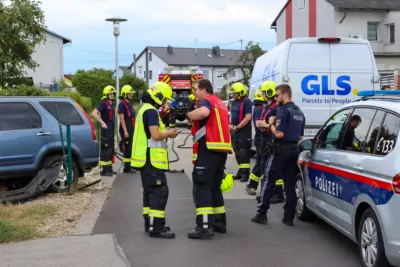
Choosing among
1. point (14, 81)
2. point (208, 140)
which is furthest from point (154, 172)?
point (14, 81)

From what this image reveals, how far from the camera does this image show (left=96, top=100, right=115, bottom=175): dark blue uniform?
10.9 metres

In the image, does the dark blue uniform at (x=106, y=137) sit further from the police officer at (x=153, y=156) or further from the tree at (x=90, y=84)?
the tree at (x=90, y=84)

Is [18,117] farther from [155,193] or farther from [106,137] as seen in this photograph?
[155,193]

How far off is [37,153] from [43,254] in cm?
321

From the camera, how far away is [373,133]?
16.8 feet

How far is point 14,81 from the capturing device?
20797 mm

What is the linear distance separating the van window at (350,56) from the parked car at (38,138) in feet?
16.4

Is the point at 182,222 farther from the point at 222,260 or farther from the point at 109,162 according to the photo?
the point at 109,162

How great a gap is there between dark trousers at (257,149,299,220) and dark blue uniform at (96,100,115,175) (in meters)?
4.93

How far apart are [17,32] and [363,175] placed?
16479mm

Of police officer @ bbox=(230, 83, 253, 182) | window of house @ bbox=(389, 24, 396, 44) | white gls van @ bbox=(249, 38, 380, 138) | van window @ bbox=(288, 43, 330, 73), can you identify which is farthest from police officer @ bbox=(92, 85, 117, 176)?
window of house @ bbox=(389, 24, 396, 44)

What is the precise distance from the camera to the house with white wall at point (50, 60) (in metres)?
43.9

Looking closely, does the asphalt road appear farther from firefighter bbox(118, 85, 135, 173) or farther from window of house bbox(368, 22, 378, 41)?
window of house bbox(368, 22, 378, 41)

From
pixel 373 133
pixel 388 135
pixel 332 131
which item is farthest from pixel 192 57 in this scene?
pixel 388 135
